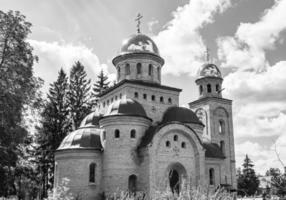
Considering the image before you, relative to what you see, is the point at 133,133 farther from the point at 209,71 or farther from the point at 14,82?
the point at 209,71

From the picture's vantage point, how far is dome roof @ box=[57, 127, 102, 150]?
23484 millimetres

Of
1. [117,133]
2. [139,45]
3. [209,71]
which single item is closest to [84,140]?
[117,133]

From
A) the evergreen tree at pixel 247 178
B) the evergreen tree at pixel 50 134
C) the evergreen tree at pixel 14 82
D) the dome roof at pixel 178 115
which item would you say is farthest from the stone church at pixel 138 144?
the evergreen tree at pixel 247 178

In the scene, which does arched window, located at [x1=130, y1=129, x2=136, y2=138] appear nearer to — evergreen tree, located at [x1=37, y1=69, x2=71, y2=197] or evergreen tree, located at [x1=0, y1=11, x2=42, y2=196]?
evergreen tree, located at [x1=0, y1=11, x2=42, y2=196]

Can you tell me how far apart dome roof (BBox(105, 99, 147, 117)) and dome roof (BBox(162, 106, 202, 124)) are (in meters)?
2.85

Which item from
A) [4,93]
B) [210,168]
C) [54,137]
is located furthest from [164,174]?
[54,137]

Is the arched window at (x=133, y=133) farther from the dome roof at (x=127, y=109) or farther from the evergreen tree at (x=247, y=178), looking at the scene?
the evergreen tree at (x=247, y=178)

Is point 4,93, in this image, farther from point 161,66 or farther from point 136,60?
point 161,66

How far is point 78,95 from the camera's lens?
40.7 m

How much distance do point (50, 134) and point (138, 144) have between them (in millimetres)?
15245

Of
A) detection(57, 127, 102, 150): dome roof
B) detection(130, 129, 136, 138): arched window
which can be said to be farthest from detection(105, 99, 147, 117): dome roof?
detection(57, 127, 102, 150): dome roof

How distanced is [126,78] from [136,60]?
1716 millimetres

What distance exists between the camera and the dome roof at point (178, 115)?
1036 inches

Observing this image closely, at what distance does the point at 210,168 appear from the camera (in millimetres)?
27328
